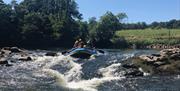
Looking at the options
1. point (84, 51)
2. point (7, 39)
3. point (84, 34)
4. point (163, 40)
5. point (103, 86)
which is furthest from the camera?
point (163, 40)

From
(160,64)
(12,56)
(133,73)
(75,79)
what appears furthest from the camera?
(12,56)

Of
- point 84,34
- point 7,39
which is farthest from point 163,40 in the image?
point 7,39

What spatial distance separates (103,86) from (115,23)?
112 m

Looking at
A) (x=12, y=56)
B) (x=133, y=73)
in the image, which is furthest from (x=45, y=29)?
(x=133, y=73)

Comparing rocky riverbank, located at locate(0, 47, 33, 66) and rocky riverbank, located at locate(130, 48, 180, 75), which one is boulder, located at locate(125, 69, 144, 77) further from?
rocky riverbank, located at locate(0, 47, 33, 66)

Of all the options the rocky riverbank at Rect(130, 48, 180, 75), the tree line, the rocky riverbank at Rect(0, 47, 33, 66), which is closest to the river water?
the rocky riverbank at Rect(130, 48, 180, 75)

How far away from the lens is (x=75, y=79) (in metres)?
32.5

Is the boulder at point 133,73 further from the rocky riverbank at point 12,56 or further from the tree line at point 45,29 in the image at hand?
the tree line at point 45,29

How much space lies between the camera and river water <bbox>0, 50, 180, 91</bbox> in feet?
94.3

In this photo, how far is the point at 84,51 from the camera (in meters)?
49.4

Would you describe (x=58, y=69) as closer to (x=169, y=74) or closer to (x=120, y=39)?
(x=169, y=74)

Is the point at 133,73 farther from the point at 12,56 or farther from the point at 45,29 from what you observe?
the point at 45,29

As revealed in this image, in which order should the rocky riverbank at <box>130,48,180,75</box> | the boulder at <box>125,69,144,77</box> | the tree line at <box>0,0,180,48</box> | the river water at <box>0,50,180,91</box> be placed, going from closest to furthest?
the river water at <box>0,50,180,91</box>, the boulder at <box>125,69,144,77</box>, the rocky riverbank at <box>130,48,180,75</box>, the tree line at <box>0,0,180,48</box>

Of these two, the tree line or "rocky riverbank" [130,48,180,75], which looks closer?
"rocky riverbank" [130,48,180,75]
